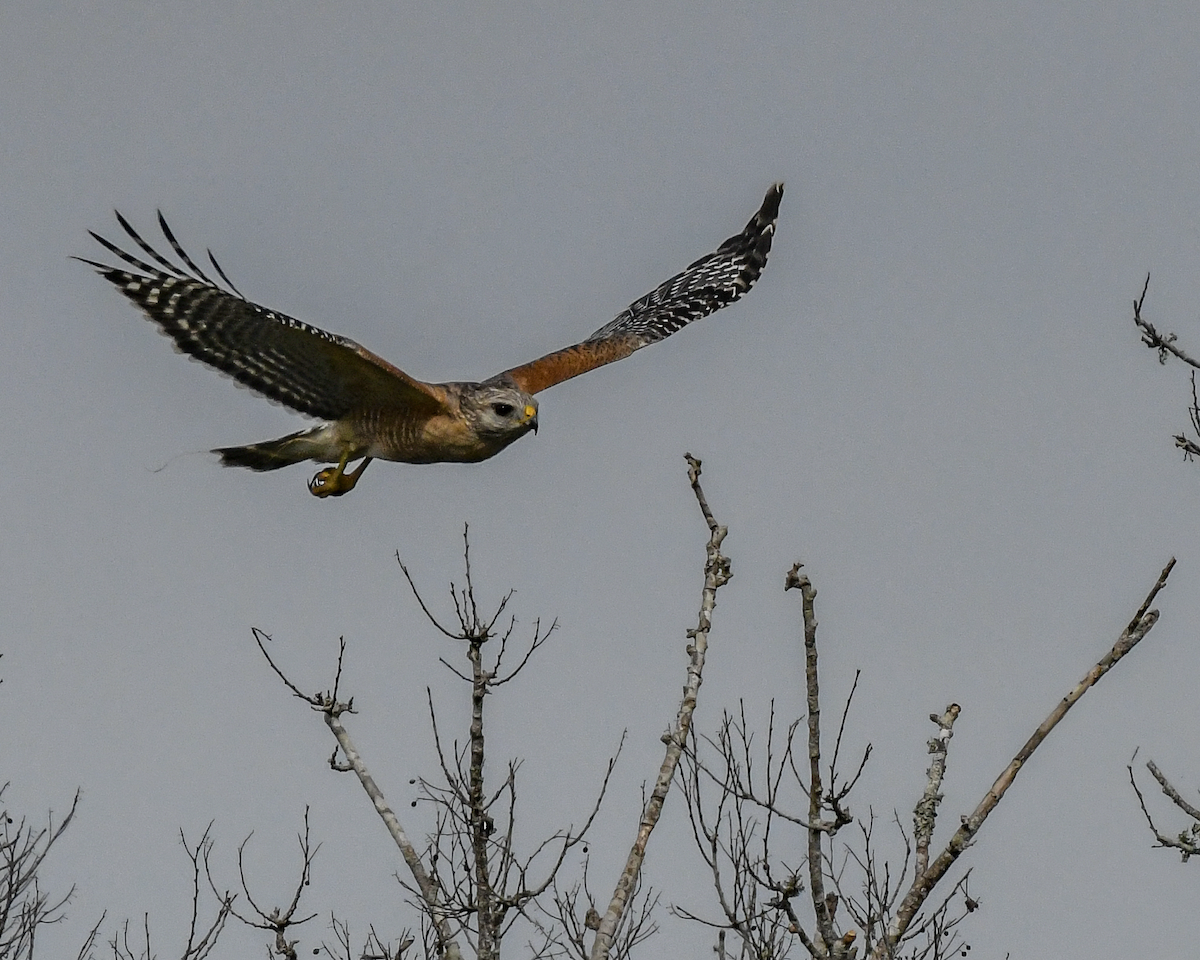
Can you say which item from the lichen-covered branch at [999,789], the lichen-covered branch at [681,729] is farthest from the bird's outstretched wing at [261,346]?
the lichen-covered branch at [999,789]

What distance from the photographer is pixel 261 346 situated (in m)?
10.0

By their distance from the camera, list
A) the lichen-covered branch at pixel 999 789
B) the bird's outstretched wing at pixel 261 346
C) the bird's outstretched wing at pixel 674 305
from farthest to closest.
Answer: the bird's outstretched wing at pixel 674 305
the bird's outstretched wing at pixel 261 346
the lichen-covered branch at pixel 999 789

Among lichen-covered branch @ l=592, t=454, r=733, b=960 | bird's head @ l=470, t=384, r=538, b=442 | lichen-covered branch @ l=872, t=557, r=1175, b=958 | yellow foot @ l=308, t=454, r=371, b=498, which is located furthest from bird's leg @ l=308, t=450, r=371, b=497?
lichen-covered branch @ l=872, t=557, r=1175, b=958

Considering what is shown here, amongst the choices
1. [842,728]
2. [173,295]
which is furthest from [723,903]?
[173,295]

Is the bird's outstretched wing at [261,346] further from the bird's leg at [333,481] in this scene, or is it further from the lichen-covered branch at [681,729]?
the lichen-covered branch at [681,729]

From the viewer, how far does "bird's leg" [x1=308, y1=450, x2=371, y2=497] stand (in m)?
10.9

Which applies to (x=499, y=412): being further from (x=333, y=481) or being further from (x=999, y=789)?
(x=999, y=789)

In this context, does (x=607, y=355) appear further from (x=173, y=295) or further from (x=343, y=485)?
(x=173, y=295)

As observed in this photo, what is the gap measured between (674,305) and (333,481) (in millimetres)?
4590

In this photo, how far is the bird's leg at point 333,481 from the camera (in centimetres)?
1091

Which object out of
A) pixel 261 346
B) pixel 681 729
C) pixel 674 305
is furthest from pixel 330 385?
pixel 674 305

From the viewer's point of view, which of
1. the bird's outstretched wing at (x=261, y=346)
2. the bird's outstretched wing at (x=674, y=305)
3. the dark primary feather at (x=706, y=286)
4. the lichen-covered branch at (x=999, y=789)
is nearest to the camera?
→ the lichen-covered branch at (x=999, y=789)

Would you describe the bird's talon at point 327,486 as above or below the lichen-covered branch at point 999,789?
above

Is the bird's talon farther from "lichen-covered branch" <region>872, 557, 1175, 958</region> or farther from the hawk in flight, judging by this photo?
"lichen-covered branch" <region>872, 557, 1175, 958</region>
